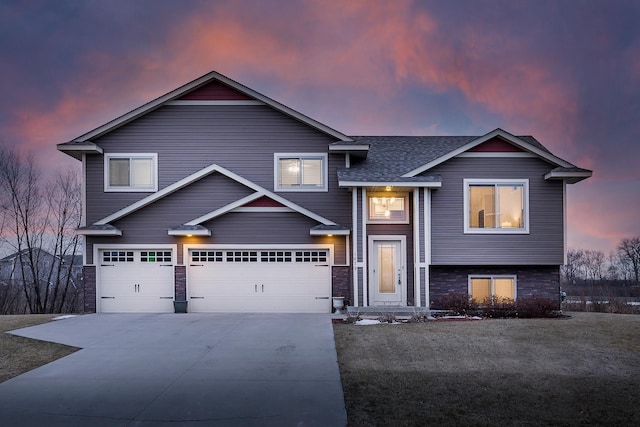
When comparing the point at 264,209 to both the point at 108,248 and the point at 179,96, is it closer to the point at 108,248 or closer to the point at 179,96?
the point at 179,96

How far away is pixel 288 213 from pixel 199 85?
5.79 metres

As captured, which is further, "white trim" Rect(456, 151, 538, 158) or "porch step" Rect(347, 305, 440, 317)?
"white trim" Rect(456, 151, 538, 158)

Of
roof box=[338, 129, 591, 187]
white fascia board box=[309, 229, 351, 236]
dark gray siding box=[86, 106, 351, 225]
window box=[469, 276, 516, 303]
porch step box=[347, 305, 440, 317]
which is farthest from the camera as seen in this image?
dark gray siding box=[86, 106, 351, 225]

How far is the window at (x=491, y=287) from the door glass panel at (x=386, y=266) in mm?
2844

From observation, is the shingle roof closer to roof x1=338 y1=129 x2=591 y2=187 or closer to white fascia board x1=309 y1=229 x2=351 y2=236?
roof x1=338 y1=129 x2=591 y2=187

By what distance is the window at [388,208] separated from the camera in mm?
14719

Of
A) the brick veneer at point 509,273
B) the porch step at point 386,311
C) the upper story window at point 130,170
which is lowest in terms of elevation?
the porch step at point 386,311

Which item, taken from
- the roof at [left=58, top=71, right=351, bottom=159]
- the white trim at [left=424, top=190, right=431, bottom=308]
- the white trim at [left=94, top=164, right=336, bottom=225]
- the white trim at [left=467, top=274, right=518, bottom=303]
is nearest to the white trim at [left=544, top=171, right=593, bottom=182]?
the white trim at [left=467, top=274, right=518, bottom=303]

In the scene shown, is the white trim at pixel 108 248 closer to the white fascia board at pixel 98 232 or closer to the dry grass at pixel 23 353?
the white fascia board at pixel 98 232

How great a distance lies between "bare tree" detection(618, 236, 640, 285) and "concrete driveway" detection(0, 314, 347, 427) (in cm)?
5966

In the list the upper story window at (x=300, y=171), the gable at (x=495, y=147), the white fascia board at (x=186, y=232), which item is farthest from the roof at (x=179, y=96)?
the gable at (x=495, y=147)

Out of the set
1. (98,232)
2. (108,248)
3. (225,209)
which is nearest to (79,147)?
(98,232)

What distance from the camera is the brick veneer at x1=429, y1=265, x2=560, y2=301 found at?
48.5ft

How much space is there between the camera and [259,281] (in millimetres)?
14742
